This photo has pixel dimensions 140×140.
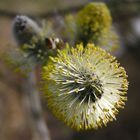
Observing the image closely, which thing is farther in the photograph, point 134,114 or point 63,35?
point 134,114

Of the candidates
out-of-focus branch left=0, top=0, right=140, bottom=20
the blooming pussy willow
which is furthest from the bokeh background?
the blooming pussy willow

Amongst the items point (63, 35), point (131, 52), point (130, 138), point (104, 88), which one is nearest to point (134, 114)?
point (130, 138)

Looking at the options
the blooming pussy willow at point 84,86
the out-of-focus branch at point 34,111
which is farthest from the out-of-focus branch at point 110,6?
the blooming pussy willow at point 84,86

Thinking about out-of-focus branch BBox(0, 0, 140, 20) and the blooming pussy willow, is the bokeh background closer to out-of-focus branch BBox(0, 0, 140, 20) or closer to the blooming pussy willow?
out-of-focus branch BBox(0, 0, 140, 20)

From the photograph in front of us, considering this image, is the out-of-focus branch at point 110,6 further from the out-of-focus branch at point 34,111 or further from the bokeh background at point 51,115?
the out-of-focus branch at point 34,111

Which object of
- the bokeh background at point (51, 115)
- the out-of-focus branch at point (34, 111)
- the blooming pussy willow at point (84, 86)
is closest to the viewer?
the blooming pussy willow at point (84, 86)

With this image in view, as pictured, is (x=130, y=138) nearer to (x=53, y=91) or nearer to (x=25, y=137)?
(x=25, y=137)
